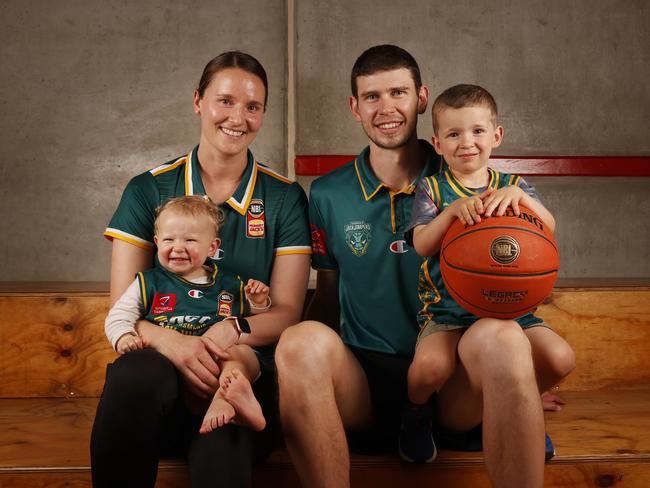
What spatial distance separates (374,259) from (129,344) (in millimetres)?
799

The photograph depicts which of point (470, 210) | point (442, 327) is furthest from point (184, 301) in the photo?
point (470, 210)

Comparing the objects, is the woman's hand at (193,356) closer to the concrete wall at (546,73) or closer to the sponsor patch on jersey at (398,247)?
the sponsor patch on jersey at (398,247)

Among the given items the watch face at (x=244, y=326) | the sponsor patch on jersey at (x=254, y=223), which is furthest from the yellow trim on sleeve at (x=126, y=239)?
the watch face at (x=244, y=326)

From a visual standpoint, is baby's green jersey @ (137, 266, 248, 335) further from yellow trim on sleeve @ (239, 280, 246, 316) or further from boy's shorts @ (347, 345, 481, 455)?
boy's shorts @ (347, 345, 481, 455)

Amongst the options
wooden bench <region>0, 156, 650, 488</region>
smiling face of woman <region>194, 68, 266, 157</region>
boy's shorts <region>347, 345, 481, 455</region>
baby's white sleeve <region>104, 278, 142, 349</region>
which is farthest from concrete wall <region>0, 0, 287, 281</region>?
boy's shorts <region>347, 345, 481, 455</region>

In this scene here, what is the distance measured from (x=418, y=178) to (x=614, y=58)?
2.40m

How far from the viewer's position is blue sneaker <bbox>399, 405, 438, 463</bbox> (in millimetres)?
1799

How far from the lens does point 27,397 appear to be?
2514mm

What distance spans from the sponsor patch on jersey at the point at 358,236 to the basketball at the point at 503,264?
469 mm

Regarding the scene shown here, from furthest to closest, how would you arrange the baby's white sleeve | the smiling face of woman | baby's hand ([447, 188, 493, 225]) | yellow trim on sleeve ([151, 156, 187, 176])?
1. yellow trim on sleeve ([151, 156, 187, 176])
2. the smiling face of woman
3. the baby's white sleeve
4. baby's hand ([447, 188, 493, 225])

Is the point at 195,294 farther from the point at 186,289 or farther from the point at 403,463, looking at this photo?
the point at 403,463

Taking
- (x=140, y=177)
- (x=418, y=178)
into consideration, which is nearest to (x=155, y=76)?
(x=140, y=177)

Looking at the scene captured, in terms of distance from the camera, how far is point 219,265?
202cm

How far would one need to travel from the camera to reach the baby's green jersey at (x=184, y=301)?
1.81 metres
